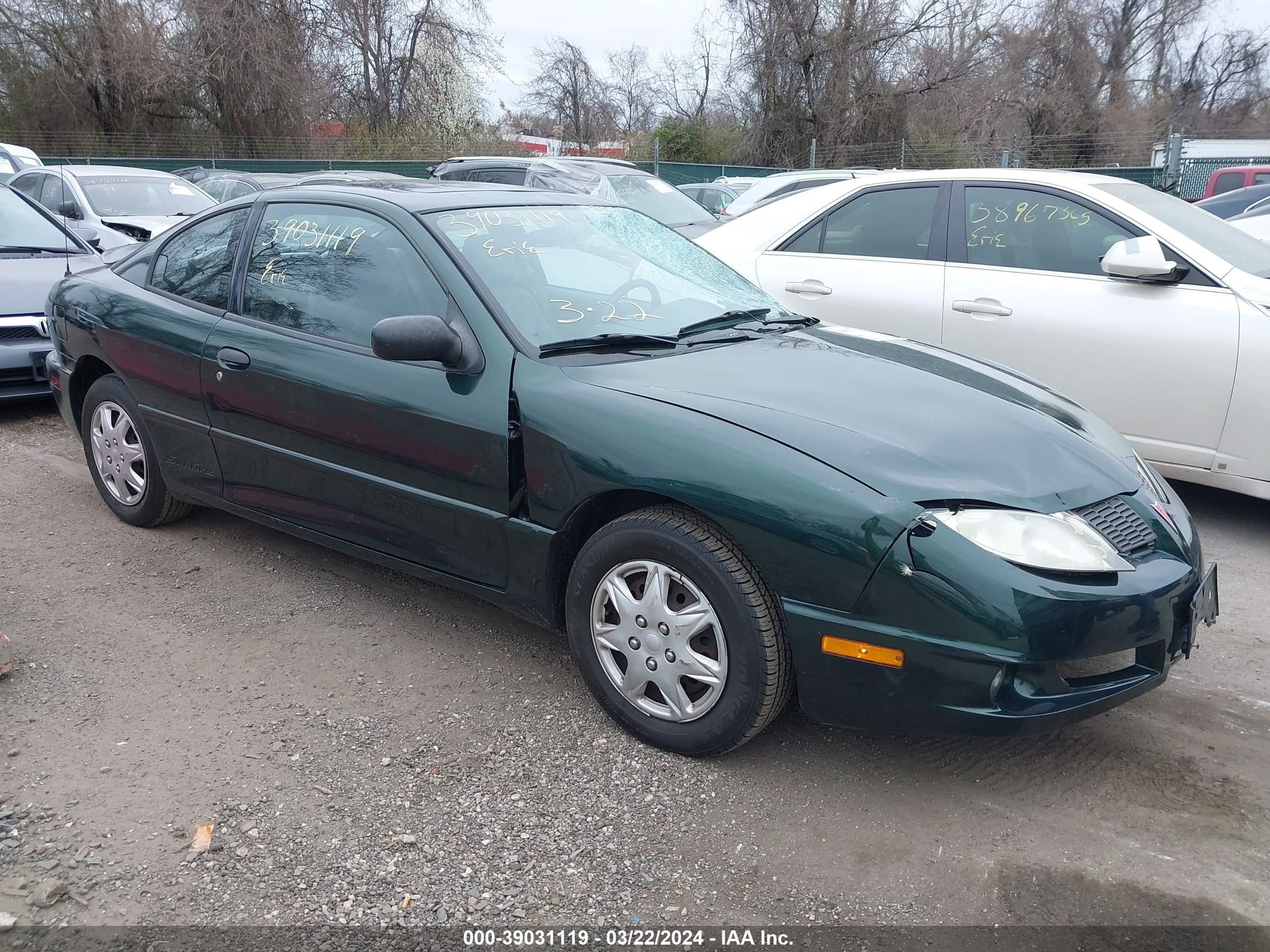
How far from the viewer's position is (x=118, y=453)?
475cm

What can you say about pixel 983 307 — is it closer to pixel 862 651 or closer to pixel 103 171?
pixel 862 651

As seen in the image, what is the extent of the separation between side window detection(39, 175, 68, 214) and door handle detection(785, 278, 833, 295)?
9.62 m

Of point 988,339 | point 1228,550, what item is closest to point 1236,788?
point 1228,550

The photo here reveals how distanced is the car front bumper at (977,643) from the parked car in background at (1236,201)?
38.5 ft

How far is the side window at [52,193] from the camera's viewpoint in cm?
1216

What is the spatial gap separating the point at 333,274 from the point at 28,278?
14.3ft

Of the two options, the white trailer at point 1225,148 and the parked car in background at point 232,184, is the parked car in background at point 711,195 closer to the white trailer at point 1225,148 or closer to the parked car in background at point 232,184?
the parked car in background at point 232,184

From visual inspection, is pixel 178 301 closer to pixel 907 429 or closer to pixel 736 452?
pixel 736 452

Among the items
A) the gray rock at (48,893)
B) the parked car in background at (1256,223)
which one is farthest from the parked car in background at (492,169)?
the gray rock at (48,893)

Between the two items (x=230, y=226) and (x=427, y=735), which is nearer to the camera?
(x=427, y=735)

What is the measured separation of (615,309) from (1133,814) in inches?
86.0

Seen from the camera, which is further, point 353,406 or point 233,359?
point 233,359

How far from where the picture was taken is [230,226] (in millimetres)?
4289

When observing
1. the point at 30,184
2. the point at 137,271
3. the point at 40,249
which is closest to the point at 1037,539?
the point at 137,271
